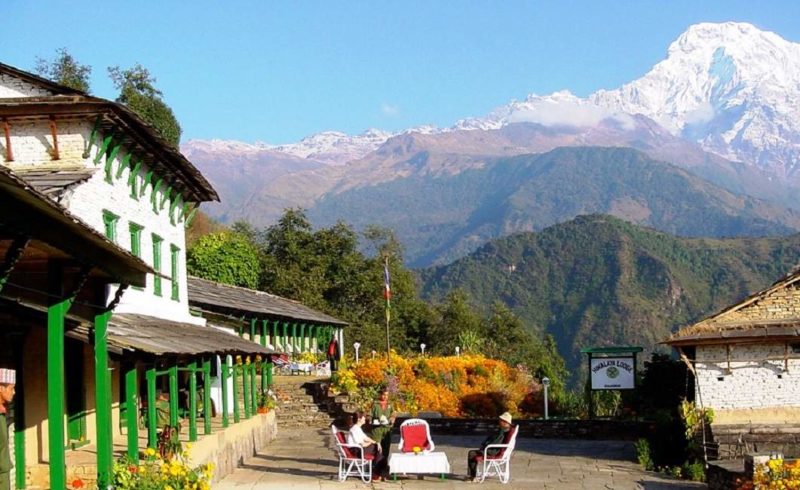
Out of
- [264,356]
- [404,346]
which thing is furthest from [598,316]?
[264,356]

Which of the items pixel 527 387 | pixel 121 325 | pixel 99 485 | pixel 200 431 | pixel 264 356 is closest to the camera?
pixel 99 485

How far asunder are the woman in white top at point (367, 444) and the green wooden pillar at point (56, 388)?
819 centimetres

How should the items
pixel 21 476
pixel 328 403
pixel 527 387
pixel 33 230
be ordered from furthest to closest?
1. pixel 527 387
2. pixel 328 403
3. pixel 21 476
4. pixel 33 230

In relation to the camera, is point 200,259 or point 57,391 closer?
point 57,391

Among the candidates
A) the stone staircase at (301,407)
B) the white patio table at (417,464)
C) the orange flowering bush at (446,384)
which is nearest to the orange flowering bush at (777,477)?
the white patio table at (417,464)

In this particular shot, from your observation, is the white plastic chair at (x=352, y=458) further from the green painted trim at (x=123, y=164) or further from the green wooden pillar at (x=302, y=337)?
the green wooden pillar at (x=302, y=337)

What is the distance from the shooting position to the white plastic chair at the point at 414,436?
17547 mm

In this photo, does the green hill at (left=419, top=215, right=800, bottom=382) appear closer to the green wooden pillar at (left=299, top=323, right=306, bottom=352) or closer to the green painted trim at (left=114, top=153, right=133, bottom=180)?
the green wooden pillar at (left=299, top=323, right=306, bottom=352)

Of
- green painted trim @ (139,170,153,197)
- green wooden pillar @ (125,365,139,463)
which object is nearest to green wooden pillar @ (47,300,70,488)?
green wooden pillar @ (125,365,139,463)

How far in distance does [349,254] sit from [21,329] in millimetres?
55212

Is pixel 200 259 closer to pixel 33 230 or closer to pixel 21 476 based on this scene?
pixel 21 476

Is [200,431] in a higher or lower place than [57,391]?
lower

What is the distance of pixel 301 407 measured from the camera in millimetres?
30891

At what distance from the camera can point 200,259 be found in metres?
50.2
